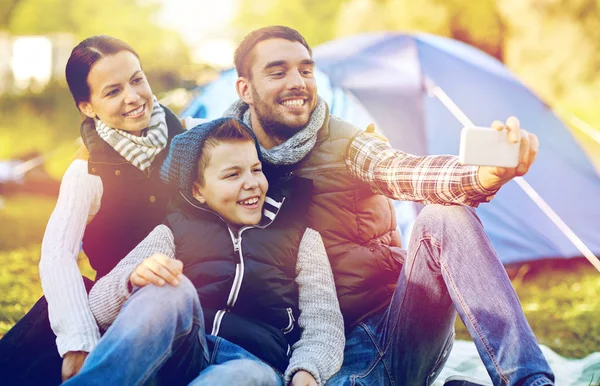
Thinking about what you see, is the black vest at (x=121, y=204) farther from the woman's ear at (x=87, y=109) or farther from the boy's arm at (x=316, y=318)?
the boy's arm at (x=316, y=318)

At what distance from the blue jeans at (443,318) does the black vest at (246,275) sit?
19 cm

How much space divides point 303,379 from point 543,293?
6.92 feet

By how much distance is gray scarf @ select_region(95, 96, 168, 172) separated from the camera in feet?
5.94

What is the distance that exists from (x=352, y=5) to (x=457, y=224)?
7.26 meters

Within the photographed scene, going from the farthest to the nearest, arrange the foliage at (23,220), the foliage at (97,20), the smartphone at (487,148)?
the foliage at (97,20), the foliage at (23,220), the smartphone at (487,148)

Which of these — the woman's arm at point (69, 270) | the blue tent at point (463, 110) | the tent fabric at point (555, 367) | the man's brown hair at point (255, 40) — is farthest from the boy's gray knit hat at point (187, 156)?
the blue tent at point (463, 110)

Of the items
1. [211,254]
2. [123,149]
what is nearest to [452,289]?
[211,254]

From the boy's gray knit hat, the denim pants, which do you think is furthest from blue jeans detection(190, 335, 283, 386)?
the boy's gray knit hat

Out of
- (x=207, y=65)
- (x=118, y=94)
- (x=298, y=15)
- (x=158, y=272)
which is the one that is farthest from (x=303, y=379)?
(x=298, y=15)

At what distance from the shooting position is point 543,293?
3234mm

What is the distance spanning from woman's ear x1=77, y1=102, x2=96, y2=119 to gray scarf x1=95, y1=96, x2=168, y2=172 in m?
0.02

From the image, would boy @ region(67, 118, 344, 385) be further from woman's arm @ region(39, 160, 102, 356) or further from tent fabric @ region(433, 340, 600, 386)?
tent fabric @ region(433, 340, 600, 386)

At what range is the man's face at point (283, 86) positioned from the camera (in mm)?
1904

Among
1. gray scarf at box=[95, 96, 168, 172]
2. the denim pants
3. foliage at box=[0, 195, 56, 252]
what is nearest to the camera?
the denim pants
